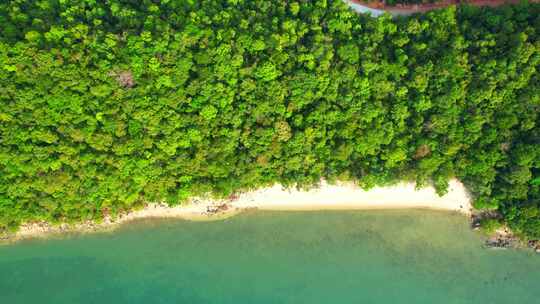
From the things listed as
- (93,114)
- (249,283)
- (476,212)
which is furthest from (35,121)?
(476,212)

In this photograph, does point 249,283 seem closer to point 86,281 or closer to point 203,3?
point 86,281

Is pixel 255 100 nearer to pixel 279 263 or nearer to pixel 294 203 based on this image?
pixel 294 203

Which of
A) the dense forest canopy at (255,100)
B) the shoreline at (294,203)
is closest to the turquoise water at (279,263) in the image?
the shoreline at (294,203)

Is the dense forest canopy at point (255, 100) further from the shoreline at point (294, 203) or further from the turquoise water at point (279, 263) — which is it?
the turquoise water at point (279, 263)

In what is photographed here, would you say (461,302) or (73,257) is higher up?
(73,257)

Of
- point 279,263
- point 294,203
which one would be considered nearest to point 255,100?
point 294,203

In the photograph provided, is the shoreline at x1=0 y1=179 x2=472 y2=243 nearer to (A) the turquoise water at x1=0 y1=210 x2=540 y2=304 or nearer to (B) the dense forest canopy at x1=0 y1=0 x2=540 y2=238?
(A) the turquoise water at x1=0 y1=210 x2=540 y2=304
